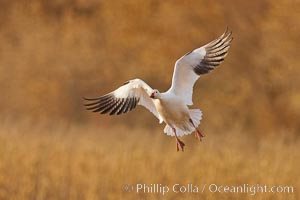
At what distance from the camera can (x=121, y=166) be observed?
7441mm

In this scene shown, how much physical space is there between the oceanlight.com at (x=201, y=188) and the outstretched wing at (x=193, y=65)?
0.66 meters

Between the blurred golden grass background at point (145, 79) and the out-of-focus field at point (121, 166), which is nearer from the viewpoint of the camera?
the out-of-focus field at point (121, 166)

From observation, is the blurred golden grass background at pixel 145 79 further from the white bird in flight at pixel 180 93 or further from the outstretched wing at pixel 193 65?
the outstretched wing at pixel 193 65

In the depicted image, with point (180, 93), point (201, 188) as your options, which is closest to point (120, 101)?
point (180, 93)

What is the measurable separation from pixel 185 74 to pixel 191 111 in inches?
12.0

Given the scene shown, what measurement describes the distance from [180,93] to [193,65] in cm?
24

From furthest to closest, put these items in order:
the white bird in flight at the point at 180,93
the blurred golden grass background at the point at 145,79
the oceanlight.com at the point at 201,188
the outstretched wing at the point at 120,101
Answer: the blurred golden grass background at the point at 145,79, the outstretched wing at the point at 120,101, the white bird in flight at the point at 180,93, the oceanlight.com at the point at 201,188

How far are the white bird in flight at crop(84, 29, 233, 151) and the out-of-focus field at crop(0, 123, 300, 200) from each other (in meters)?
0.34

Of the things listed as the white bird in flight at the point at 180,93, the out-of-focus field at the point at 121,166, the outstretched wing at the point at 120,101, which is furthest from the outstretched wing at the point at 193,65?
the out-of-focus field at the point at 121,166

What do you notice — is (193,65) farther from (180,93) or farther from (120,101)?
(120,101)

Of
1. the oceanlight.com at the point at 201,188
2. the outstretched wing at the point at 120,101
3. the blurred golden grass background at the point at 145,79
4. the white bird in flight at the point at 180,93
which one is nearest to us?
the oceanlight.com at the point at 201,188

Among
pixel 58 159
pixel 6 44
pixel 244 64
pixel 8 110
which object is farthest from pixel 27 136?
pixel 6 44

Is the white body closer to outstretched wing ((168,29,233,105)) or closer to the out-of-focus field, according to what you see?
outstretched wing ((168,29,233,105))

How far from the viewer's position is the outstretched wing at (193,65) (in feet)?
23.9
